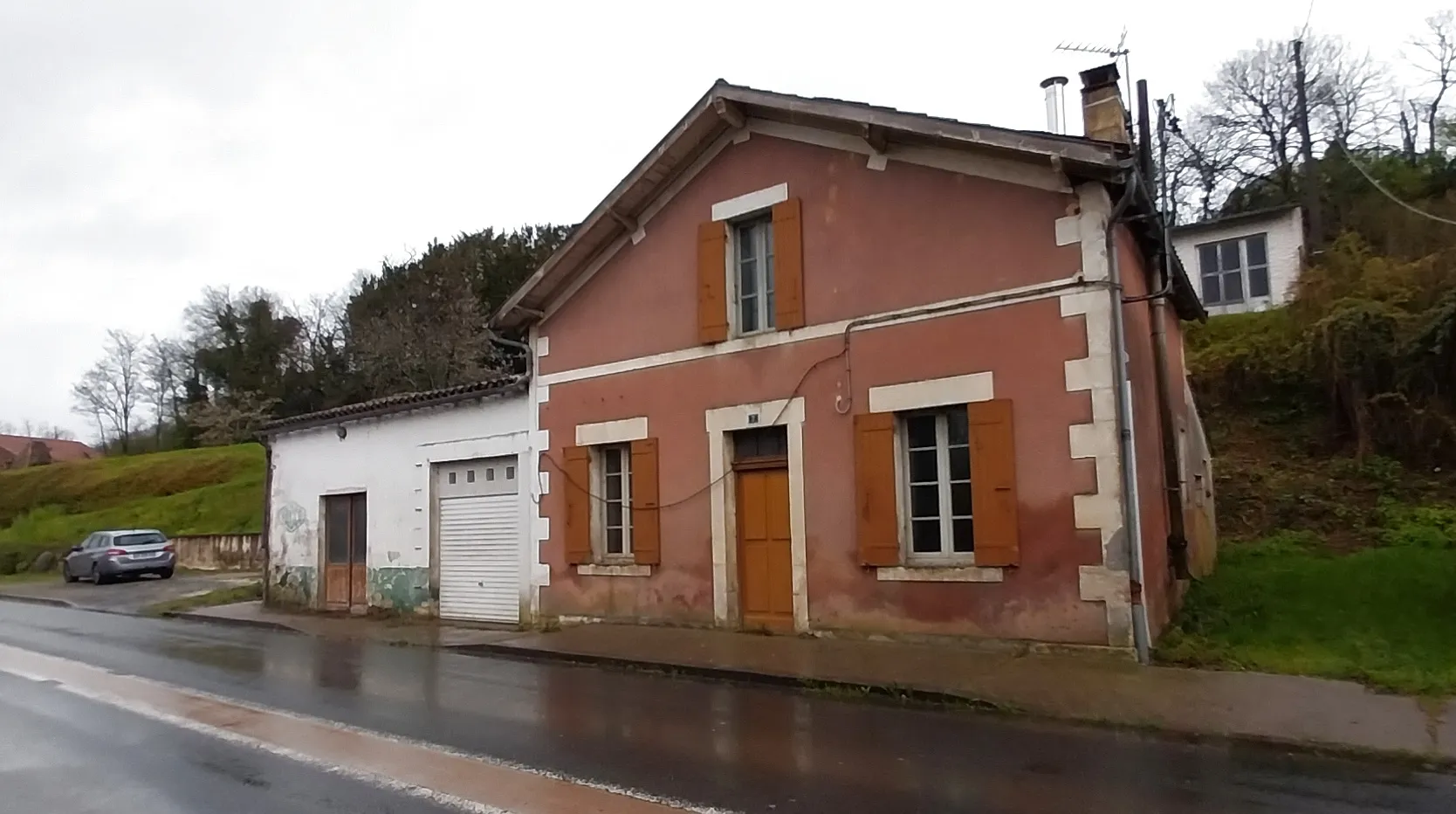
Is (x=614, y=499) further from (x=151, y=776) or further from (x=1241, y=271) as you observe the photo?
(x=1241, y=271)

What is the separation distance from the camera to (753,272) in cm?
1252

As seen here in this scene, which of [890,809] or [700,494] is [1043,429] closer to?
[700,494]

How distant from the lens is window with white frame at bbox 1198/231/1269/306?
86.5 feet

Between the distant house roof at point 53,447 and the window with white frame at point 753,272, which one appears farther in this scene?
the distant house roof at point 53,447

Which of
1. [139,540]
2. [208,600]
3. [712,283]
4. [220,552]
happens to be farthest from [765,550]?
[220,552]

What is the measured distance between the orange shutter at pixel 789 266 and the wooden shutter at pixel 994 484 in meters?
2.57

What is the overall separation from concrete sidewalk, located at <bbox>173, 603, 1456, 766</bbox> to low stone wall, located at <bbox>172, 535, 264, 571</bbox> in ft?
58.5

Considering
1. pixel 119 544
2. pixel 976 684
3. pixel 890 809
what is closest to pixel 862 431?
pixel 976 684

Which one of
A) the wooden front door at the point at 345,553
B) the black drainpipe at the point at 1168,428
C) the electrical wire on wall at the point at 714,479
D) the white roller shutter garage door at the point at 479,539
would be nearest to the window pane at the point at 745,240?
the electrical wire on wall at the point at 714,479

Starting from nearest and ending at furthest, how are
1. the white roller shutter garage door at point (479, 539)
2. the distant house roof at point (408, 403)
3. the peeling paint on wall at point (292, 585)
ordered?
1. the white roller shutter garage door at point (479, 539)
2. the distant house roof at point (408, 403)
3. the peeling paint on wall at point (292, 585)

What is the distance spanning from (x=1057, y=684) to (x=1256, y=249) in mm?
21961

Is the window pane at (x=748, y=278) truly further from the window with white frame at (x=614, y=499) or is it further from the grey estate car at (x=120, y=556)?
the grey estate car at (x=120, y=556)

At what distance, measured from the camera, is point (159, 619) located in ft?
58.1

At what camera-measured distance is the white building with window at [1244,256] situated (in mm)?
25797
